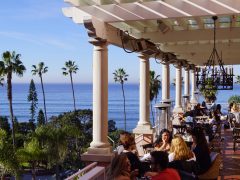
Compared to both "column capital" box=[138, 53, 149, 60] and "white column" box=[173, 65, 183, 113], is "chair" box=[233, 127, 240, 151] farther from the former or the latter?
"white column" box=[173, 65, 183, 113]

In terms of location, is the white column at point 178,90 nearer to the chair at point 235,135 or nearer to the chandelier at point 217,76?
the chair at point 235,135

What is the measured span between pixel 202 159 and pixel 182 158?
27 cm

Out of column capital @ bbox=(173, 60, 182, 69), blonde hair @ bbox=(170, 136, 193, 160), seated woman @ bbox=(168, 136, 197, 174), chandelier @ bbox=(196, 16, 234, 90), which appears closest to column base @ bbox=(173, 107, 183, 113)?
column capital @ bbox=(173, 60, 182, 69)

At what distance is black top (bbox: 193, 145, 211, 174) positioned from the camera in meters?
5.58

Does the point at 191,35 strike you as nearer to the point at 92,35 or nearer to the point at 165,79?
the point at 92,35

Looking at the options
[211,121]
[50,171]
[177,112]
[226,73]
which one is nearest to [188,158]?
[226,73]

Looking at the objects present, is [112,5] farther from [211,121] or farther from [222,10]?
[211,121]

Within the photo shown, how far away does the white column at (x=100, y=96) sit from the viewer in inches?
294

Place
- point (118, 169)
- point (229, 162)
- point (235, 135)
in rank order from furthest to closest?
point (235, 135), point (229, 162), point (118, 169)

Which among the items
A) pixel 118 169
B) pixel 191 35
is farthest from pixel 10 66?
pixel 118 169

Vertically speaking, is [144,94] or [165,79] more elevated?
[165,79]

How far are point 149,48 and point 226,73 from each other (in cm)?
245

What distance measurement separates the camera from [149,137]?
36.6ft

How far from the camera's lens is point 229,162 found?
29.4 ft
